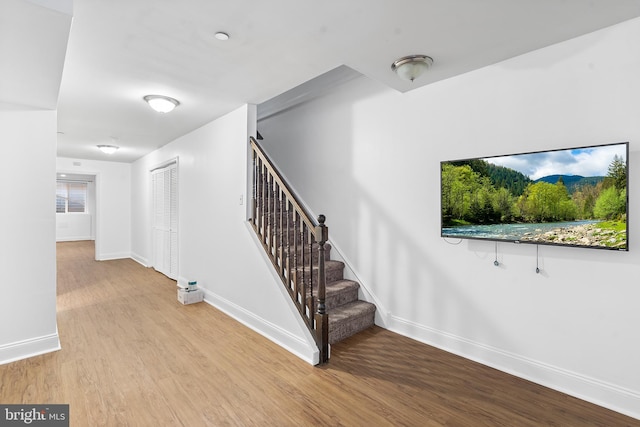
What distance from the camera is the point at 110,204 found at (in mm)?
7422

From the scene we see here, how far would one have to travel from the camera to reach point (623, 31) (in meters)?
1.93

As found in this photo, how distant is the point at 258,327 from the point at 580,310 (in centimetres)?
270

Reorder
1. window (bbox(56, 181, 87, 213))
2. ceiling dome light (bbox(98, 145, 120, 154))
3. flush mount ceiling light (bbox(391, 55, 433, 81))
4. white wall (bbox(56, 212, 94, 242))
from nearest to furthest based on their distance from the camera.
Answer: flush mount ceiling light (bbox(391, 55, 433, 81)), ceiling dome light (bbox(98, 145, 120, 154)), white wall (bbox(56, 212, 94, 242)), window (bbox(56, 181, 87, 213))

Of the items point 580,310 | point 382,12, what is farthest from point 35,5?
point 580,310

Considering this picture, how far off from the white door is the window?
7.55 meters

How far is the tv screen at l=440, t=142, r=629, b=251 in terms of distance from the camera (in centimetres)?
192

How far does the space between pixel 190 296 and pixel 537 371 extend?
12.4 feet

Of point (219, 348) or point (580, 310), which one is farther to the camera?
point (219, 348)

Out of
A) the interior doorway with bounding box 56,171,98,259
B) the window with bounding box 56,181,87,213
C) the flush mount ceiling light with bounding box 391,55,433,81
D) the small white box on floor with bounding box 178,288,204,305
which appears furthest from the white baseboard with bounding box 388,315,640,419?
the window with bounding box 56,181,87,213

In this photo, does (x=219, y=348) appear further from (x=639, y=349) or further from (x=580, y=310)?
(x=639, y=349)

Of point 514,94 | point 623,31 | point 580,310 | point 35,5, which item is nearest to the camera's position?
point 35,5

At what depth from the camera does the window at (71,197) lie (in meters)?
11.1

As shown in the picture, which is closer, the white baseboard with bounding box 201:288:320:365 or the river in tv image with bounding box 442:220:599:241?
the river in tv image with bounding box 442:220:599:241

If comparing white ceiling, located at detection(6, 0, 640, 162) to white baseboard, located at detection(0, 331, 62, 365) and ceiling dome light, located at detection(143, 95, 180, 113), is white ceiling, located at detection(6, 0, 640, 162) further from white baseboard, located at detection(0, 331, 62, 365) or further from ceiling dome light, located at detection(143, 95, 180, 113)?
white baseboard, located at detection(0, 331, 62, 365)
